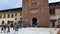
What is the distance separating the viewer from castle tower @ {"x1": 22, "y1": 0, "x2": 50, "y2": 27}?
27.1 m

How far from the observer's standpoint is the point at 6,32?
17734 mm

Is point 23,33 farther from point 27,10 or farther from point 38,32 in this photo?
point 27,10

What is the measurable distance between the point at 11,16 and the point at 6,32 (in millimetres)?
27608

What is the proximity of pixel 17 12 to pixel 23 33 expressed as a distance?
26994 mm

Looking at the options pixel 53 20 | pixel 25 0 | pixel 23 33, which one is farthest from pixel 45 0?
pixel 23 33

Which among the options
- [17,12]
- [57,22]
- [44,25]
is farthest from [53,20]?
[17,12]

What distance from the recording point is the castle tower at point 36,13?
89.0 ft

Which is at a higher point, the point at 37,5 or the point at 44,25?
the point at 37,5

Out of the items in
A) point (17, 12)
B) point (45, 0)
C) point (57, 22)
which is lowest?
point (57, 22)

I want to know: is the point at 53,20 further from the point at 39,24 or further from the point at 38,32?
the point at 38,32

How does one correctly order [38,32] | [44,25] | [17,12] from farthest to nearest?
[17,12]
[44,25]
[38,32]

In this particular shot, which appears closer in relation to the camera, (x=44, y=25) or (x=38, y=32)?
(x=38, y=32)

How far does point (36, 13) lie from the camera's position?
90.9 ft

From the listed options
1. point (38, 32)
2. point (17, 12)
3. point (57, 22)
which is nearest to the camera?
point (38, 32)
